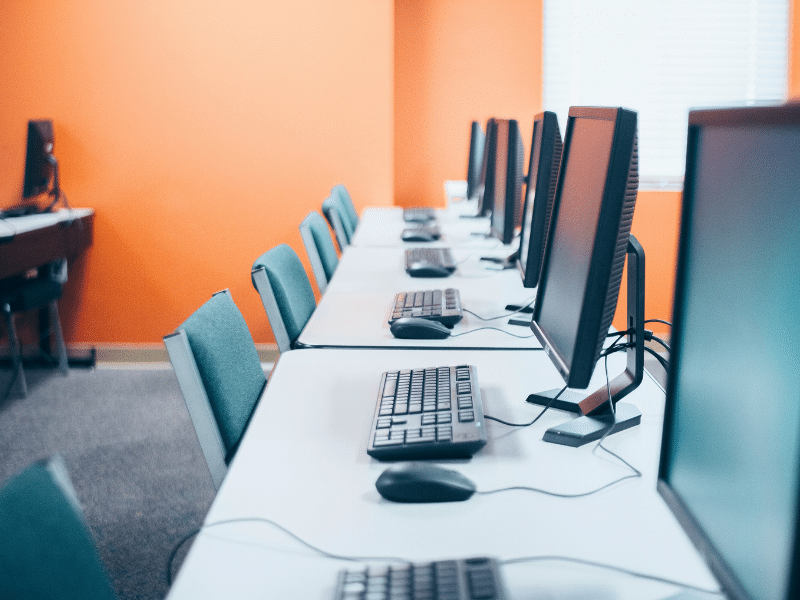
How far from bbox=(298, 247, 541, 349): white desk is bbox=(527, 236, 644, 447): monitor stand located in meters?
0.46

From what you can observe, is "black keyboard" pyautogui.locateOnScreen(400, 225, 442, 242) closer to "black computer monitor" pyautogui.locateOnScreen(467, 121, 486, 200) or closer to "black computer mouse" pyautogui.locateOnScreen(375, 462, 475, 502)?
"black computer monitor" pyautogui.locateOnScreen(467, 121, 486, 200)

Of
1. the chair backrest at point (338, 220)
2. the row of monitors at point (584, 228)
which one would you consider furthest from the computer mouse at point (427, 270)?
the row of monitors at point (584, 228)

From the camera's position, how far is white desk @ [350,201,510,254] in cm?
311

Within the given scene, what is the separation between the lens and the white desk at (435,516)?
777 mm

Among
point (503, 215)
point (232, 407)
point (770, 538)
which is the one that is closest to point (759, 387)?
point (770, 538)

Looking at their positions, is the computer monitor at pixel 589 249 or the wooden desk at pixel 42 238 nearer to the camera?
the computer monitor at pixel 589 249

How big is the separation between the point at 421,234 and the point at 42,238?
1.86 m

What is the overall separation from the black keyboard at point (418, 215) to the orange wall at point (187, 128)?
29 cm

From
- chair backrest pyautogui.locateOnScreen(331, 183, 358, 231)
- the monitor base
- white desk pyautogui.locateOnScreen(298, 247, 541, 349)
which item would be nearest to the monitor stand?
the monitor base

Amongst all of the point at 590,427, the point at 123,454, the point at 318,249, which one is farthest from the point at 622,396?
the point at 123,454

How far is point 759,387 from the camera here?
0.57m

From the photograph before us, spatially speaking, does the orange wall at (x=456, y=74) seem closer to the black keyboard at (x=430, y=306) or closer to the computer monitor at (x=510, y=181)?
the computer monitor at (x=510, y=181)

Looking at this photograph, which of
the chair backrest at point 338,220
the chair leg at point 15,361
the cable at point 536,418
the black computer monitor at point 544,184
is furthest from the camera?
the chair leg at point 15,361

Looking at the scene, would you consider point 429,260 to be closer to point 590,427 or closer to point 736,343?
point 590,427
